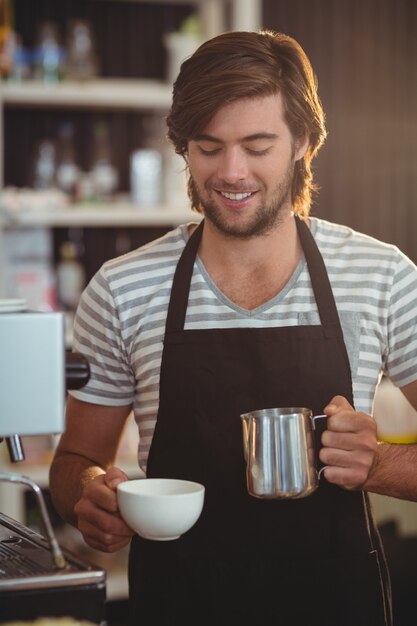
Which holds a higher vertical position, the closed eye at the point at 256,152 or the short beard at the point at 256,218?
the closed eye at the point at 256,152

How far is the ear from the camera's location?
73.6 inches

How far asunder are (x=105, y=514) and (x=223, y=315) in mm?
483

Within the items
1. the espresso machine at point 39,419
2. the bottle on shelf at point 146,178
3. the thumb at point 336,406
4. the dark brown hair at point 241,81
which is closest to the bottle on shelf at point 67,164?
the bottle on shelf at point 146,178

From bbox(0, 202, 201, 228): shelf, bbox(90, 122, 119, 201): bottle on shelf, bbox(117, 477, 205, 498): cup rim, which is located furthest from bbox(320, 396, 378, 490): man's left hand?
bbox(90, 122, 119, 201): bottle on shelf

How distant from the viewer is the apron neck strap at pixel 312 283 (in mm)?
1764

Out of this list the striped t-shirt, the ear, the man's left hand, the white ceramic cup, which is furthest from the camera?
the ear

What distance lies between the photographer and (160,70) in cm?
346

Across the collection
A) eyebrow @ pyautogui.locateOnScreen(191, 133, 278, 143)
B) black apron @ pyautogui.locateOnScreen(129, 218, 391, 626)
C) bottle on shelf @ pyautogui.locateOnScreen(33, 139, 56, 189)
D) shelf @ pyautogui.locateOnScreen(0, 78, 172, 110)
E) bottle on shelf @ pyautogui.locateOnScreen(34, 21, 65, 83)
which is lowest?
black apron @ pyautogui.locateOnScreen(129, 218, 391, 626)

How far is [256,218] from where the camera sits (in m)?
1.73

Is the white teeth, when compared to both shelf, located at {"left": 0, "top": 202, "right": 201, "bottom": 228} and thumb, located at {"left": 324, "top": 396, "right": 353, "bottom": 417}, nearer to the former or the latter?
thumb, located at {"left": 324, "top": 396, "right": 353, "bottom": 417}

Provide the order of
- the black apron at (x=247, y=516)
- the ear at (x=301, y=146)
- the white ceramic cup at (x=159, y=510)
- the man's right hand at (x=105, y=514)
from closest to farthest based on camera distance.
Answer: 1. the white ceramic cup at (x=159, y=510)
2. the man's right hand at (x=105, y=514)
3. the black apron at (x=247, y=516)
4. the ear at (x=301, y=146)

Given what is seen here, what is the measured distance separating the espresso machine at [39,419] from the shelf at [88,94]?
2.07m

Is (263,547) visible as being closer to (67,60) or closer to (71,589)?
(71,589)

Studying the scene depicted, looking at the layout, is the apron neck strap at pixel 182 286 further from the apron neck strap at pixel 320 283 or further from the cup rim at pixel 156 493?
the cup rim at pixel 156 493
